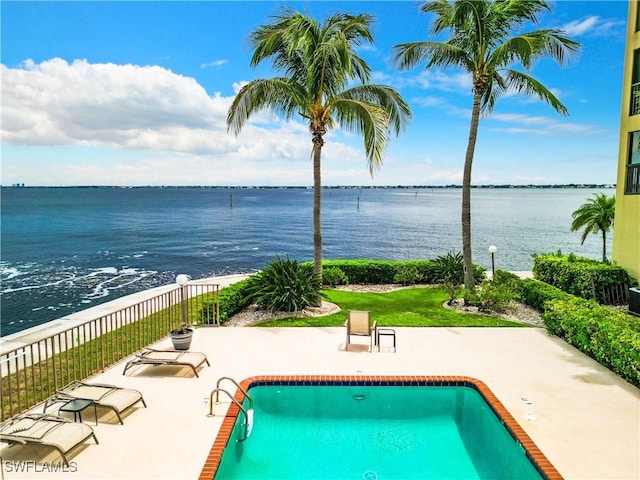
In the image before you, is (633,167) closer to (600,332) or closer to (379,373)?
(600,332)

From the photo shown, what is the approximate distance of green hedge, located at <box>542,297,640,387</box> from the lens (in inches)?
303

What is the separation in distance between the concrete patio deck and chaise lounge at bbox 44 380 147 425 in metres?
0.24

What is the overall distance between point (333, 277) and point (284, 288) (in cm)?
481

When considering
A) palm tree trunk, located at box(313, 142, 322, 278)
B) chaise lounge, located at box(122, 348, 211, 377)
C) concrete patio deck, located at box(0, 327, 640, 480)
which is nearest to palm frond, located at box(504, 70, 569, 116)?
palm tree trunk, located at box(313, 142, 322, 278)

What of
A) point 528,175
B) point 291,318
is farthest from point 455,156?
point 291,318

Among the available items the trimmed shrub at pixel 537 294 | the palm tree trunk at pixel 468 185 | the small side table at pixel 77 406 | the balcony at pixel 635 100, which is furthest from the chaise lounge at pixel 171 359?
the balcony at pixel 635 100

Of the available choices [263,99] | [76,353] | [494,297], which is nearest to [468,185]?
[494,297]

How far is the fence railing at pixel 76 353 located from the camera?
6980mm

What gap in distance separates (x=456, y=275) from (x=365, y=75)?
791cm

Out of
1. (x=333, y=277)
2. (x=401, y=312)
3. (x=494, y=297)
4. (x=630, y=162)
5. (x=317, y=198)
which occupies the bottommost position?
(x=401, y=312)

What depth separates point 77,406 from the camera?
19.6 ft

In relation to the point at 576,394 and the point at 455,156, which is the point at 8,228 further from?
the point at 576,394

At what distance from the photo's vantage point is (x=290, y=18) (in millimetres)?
12359

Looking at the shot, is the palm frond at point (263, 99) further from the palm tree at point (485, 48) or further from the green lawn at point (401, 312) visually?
the green lawn at point (401, 312)
